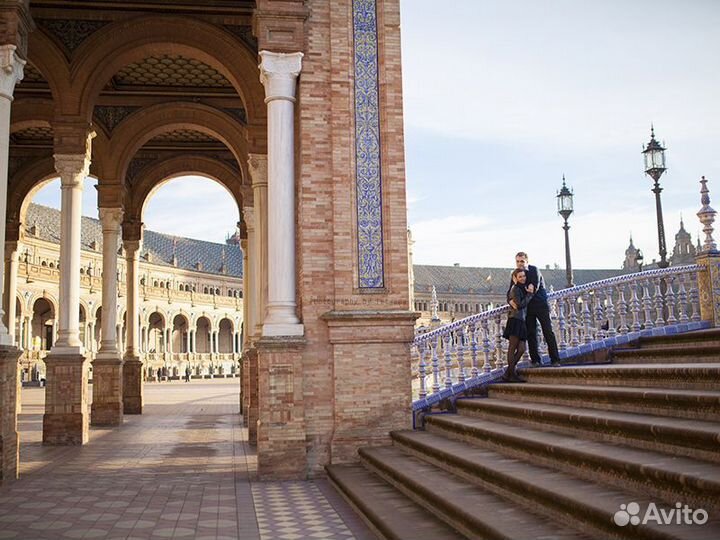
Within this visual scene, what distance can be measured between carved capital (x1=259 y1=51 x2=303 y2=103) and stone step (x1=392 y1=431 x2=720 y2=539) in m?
5.16

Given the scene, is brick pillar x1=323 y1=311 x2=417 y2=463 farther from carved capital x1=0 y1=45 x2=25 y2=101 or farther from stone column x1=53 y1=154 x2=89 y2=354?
stone column x1=53 y1=154 x2=89 y2=354

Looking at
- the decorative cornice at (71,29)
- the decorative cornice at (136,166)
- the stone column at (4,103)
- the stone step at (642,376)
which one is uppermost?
the decorative cornice at (71,29)

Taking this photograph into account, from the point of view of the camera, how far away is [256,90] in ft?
46.9

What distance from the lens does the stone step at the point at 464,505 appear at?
4.66 meters

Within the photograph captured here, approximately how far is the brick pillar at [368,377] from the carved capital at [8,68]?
5.24 m

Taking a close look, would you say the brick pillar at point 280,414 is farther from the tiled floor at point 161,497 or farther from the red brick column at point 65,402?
the red brick column at point 65,402

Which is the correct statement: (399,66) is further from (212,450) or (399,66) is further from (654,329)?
(212,450)

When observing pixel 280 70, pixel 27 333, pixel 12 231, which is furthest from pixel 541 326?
pixel 27 333

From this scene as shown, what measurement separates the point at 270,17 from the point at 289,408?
204 inches

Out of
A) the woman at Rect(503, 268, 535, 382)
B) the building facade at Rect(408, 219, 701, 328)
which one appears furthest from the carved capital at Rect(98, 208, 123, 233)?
the building facade at Rect(408, 219, 701, 328)

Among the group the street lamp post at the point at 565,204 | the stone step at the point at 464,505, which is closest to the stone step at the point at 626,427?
the stone step at the point at 464,505

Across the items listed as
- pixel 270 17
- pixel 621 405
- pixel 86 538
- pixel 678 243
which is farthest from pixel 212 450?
pixel 678 243

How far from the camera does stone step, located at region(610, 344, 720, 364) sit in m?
7.45

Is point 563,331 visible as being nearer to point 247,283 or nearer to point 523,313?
point 523,313
